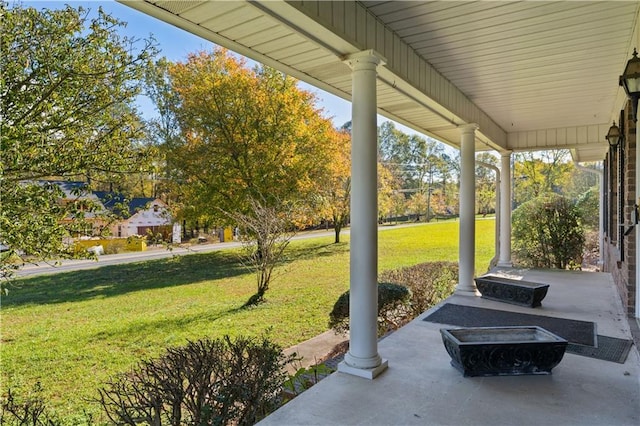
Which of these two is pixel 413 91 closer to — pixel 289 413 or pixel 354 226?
pixel 354 226

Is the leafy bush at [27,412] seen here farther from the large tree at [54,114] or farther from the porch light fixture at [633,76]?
the porch light fixture at [633,76]

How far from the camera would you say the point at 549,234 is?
9094mm

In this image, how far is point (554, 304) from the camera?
5.11 m

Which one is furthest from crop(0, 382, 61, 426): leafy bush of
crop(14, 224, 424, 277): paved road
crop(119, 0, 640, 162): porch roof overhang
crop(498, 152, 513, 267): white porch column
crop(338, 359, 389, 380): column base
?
crop(498, 152, 513, 267): white porch column

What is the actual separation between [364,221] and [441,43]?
176 centimetres

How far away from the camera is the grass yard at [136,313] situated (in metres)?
5.72

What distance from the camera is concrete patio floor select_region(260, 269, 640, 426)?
2297 millimetres

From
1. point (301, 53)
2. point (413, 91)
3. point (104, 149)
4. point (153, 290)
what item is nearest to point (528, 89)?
point (413, 91)

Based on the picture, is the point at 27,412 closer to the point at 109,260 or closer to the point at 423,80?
the point at 423,80

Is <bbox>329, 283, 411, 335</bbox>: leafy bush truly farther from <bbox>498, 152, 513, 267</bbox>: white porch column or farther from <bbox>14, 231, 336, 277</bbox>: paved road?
<bbox>14, 231, 336, 277</bbox>: paved road

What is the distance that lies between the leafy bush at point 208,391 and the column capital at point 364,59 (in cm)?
230

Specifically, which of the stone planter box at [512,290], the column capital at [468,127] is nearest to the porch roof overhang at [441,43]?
the column capital at [468,127]

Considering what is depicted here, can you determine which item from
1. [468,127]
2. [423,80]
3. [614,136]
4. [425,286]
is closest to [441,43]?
[423,80]

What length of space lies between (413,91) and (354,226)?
168cm
